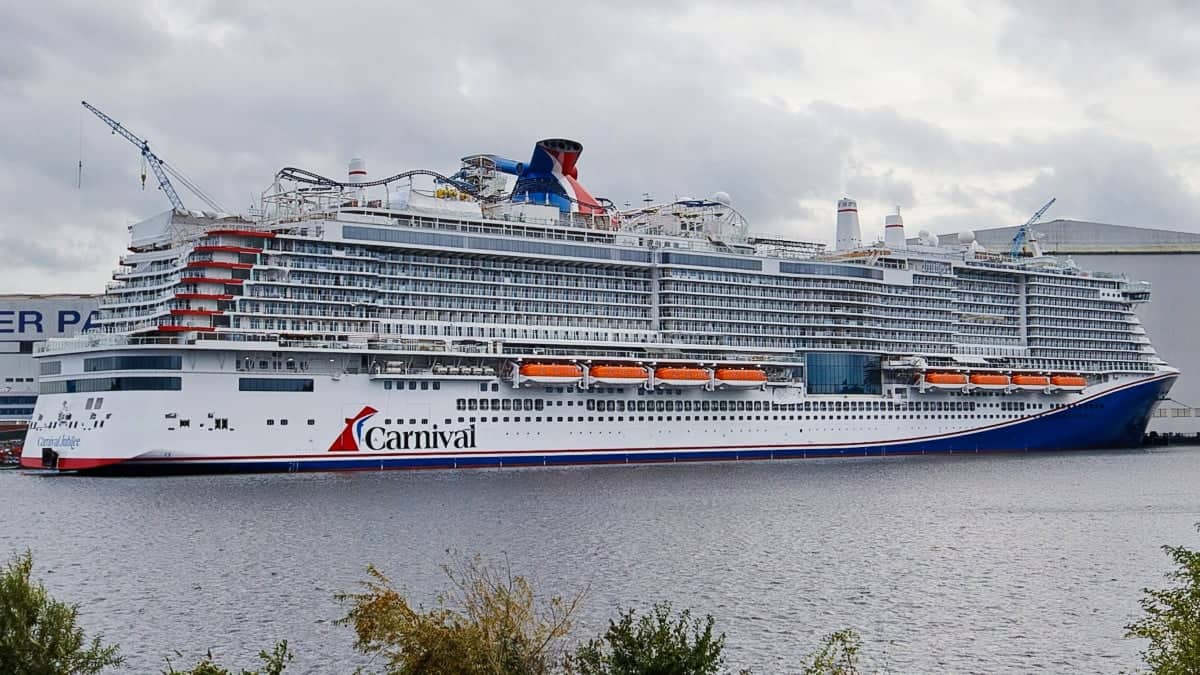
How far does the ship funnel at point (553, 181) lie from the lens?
3246 inches

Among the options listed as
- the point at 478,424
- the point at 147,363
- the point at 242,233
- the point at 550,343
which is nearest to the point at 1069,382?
the point at 550,343

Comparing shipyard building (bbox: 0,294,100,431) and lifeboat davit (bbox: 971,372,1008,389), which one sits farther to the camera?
shipyard building (bbox: 0,294,100,431)

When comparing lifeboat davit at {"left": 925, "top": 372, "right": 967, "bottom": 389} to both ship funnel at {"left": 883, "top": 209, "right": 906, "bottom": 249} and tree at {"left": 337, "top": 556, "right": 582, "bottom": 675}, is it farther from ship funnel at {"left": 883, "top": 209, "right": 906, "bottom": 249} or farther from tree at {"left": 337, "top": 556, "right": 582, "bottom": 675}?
tree at {"left": 337, "top": 556, "right": 582, "bottom": 675}

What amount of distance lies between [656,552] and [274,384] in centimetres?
2930

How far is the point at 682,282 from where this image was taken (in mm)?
82500

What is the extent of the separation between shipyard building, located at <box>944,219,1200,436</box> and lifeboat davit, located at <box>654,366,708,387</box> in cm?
6283

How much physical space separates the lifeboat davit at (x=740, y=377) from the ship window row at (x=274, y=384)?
26.8m

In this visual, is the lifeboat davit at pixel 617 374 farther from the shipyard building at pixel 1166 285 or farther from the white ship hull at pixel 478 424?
the shipyard building at pixel 1166 285

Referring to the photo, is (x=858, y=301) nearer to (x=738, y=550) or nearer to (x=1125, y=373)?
(x=1125, y=373)

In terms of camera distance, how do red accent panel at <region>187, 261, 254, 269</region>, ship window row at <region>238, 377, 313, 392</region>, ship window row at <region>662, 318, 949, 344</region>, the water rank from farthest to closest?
ship window row at <region>662, 318, 949, 344</region>, red accent panel at <region>187, 261, 254, 269</region>, ship window row at <region>238, 377, 313, 392</region>, the water

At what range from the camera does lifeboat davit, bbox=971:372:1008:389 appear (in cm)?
9200

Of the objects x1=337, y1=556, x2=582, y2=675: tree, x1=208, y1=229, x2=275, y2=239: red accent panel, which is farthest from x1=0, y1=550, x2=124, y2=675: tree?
x1=208, y1=229, x2=275, y2=239: red accent panel

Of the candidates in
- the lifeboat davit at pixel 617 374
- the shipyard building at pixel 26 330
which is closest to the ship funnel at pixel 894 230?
the lifeboat davit at pixel 617 374

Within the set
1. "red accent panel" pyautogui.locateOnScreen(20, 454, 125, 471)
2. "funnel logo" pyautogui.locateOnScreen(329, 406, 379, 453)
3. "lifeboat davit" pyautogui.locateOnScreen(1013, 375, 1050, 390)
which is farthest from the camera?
"lifeboat davit" pyautogui.locateOnScreen(1013, 375, 1050, 390)
